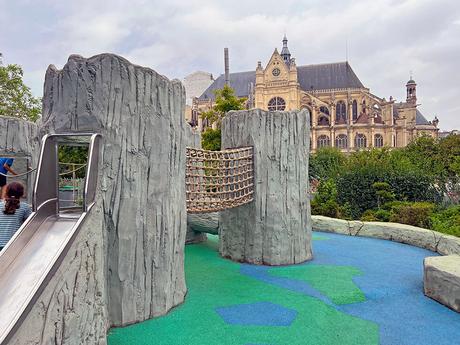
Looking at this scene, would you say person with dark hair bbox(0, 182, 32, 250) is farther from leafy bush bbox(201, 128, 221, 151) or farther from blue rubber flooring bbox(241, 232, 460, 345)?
leafy bush bbox(201, 128, 221, 151)

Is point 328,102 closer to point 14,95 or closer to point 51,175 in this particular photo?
point 14,95

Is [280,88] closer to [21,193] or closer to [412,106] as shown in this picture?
[412,106]

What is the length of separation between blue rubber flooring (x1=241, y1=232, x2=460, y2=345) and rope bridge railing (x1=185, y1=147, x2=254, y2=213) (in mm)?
1127

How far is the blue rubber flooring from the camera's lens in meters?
3.23

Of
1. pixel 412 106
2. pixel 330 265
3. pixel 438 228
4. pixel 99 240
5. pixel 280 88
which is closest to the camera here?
pixel 99 240

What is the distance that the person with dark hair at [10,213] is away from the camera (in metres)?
2.81

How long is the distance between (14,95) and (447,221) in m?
16.2

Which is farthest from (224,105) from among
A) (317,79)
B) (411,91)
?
(411,91)

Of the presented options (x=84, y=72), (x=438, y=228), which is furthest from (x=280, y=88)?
(x=84, y=72)

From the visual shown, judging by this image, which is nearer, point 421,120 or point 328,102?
point 328,102

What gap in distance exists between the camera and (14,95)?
49.2ft

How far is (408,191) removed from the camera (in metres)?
9.76

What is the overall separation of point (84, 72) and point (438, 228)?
6.83 metres

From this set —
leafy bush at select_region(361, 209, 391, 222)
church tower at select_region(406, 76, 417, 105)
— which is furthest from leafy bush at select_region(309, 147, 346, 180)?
church tower at select_region(406, 76, 417, 105)
